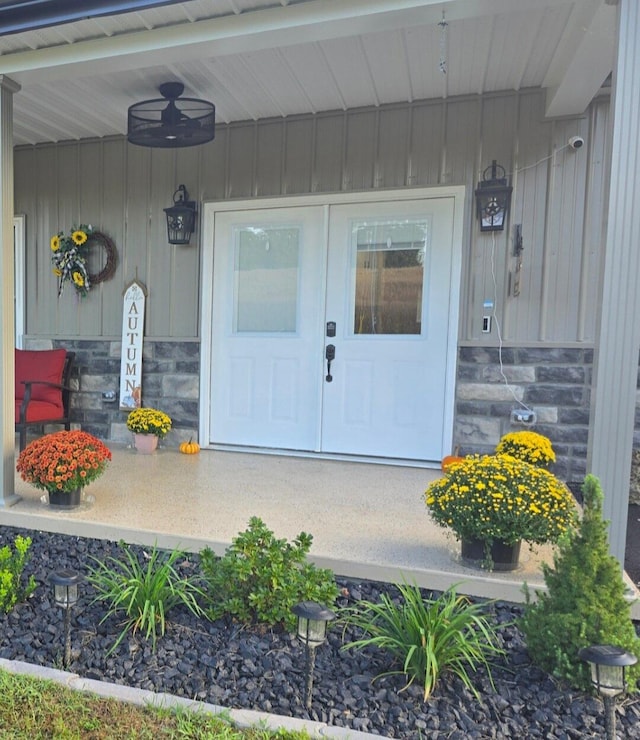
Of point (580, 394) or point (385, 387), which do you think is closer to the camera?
point (580, 394)

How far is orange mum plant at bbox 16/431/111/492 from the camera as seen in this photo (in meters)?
2.65

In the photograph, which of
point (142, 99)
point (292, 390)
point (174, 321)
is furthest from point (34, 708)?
point (142, 99)

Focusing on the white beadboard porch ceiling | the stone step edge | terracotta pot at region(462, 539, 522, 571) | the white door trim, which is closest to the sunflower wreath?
the white door trim

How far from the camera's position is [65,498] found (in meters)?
2.77

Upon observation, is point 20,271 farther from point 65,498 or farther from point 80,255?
point 65,498

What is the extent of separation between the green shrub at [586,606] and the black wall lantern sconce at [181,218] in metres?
3.67

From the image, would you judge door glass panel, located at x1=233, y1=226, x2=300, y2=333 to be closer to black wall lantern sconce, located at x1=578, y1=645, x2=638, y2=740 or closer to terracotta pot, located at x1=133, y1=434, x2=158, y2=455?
terracotta pot, located at x1=133, y1=434, x2=158, y2=455

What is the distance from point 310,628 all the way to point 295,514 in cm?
132

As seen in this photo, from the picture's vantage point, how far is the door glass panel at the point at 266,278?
424cm

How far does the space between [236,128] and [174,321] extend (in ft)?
5.39

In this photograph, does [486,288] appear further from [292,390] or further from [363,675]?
[363,675]

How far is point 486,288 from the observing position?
376cm

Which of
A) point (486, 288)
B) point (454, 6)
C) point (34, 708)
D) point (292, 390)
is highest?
point (454, 6)

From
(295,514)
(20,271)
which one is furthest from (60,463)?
(20,271)
